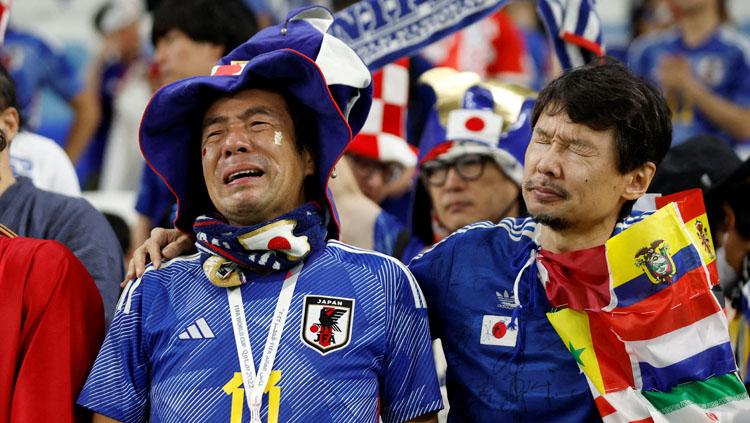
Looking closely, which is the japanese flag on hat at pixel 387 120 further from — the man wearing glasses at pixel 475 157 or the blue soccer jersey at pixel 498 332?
the blue soccer jersey at pixel 498 332

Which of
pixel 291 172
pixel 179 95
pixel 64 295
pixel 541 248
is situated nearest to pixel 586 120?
pixel 541 248

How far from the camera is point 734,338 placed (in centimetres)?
365

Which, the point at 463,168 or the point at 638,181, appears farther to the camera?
the point at 463,168

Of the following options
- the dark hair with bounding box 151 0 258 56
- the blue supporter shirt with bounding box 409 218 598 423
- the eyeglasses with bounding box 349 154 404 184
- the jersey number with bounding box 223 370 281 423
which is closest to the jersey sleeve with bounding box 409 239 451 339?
the blue supporter shirt with bounding box 409 218 598 423

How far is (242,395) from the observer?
2717 mm

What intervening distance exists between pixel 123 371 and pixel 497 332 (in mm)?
859

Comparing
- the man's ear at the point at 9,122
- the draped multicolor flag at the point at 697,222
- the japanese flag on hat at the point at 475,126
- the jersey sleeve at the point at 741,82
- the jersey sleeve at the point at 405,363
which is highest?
the man's ear at the point at 9,122

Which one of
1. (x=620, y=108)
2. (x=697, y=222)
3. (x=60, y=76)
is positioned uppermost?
(x=620, y=108)

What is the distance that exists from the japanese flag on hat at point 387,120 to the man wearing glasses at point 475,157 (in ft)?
2.13

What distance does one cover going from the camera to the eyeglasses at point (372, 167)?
486cm

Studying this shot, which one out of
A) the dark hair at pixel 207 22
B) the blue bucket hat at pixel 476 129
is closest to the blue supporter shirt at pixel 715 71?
the blue bucket hat at pixel 476 129

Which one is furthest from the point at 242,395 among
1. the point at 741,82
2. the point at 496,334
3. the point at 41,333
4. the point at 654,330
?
the point at 741,82

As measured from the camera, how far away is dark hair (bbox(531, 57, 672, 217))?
2.81 m

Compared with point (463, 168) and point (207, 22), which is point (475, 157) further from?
point (207, 22)
